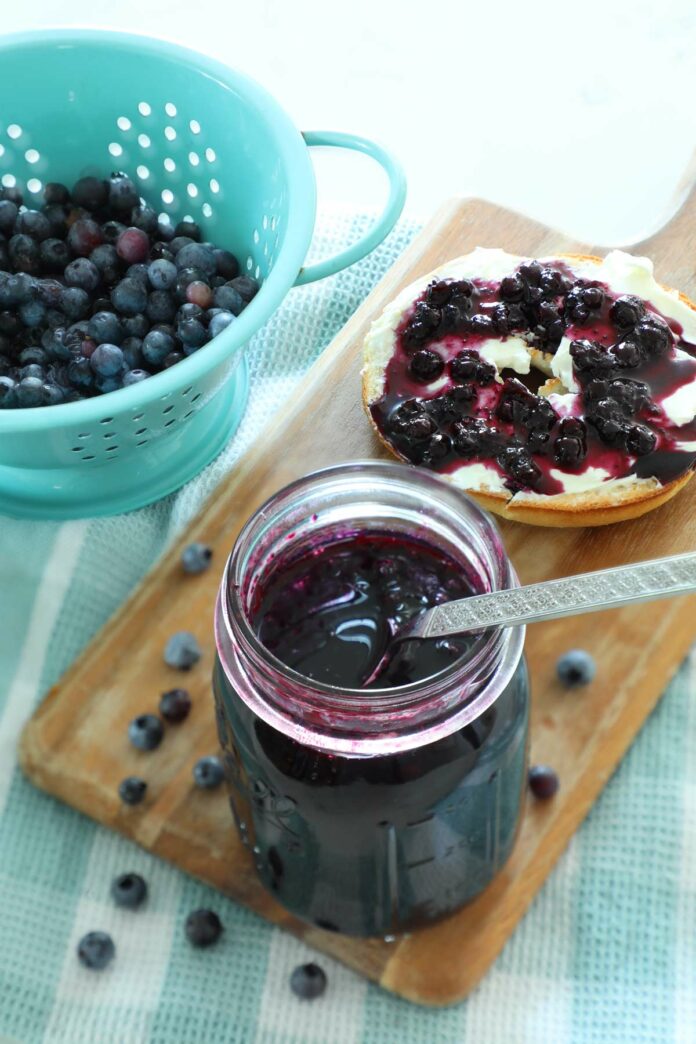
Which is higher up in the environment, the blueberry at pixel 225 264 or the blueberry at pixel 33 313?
the blueberry at pixel 225 264

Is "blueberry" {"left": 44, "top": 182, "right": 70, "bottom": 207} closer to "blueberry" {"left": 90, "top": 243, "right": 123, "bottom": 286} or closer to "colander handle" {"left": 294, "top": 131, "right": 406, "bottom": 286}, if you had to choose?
"blueberry" {"left": 90, "top": 243, "right": 123, "bottom": 286}

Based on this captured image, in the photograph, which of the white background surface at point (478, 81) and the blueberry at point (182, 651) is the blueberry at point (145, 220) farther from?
the white background surface at point (478, 81)

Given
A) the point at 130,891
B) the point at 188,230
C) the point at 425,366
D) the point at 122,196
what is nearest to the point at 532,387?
the point at 425,366

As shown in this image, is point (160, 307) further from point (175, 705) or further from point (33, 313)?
point (175, 705)

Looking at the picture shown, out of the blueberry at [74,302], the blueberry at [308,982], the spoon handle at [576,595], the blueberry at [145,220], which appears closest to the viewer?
the spoon handle at [576,595]

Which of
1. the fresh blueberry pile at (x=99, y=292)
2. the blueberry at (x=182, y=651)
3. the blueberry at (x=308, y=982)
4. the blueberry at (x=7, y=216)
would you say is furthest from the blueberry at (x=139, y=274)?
the blueberry at (x=308, y=982)

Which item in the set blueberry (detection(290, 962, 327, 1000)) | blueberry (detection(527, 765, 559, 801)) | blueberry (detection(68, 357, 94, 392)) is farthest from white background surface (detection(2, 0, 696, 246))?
blueberry (detection(290, 962, 327, 1000))

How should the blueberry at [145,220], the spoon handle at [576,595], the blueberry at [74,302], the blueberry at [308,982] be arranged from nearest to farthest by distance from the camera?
1. the spoon handle at [576,595]
2. the blueberry at [308,982]
3. the blueberry at [74,302]
4. the blueberry at [145,220]
